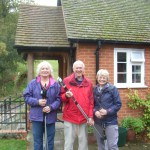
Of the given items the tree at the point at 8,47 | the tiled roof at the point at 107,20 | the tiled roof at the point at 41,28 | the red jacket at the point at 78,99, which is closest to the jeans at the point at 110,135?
the red jacket at the point at 78,99

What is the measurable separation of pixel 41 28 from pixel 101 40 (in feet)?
8.84

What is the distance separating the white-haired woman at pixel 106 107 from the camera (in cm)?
461

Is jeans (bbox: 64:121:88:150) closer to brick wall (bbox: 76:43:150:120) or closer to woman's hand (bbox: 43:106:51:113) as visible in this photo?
woman's hand (bbox: 43:106:51:113)

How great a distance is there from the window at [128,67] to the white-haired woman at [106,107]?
3.19 metres

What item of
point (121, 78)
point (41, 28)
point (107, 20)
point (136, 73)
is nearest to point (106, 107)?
point (121, 78)

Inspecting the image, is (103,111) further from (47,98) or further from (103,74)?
(47,98)

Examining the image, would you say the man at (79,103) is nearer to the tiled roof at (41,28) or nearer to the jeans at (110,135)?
the jeans at (110,135)

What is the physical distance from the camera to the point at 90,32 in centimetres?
773

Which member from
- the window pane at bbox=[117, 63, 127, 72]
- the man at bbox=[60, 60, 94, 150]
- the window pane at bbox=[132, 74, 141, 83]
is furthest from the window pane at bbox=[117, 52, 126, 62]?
the man at bbox=[60, 60, 94, 150]

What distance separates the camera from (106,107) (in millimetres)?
4637

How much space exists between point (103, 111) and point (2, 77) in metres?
20.2

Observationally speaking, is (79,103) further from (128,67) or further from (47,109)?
(128,67)

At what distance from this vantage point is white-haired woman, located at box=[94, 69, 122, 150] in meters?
4.61

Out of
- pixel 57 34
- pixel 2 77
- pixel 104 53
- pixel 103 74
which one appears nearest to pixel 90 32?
pixel 104 53
